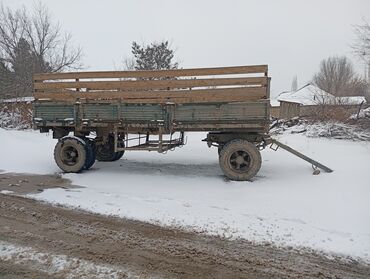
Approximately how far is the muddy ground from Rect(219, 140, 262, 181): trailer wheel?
132 inches

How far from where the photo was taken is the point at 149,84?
8.54m

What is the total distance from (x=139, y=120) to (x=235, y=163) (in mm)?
2534

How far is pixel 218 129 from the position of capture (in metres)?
8.33

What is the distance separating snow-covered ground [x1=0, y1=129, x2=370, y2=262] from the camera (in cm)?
511

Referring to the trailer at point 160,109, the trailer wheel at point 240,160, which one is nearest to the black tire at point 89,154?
the trailer at point 160,109

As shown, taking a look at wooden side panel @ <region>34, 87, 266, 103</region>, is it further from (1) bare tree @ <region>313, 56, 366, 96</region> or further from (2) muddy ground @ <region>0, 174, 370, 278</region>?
(1) bare tree @ <region>313, 56, 366, 96</region>

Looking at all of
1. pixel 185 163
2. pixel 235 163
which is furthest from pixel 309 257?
pixel 185 163

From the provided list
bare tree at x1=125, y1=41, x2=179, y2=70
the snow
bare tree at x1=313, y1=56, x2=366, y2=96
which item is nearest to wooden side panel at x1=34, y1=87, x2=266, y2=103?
the snow

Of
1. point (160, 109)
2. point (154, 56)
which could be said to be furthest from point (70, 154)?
point (154, 56)

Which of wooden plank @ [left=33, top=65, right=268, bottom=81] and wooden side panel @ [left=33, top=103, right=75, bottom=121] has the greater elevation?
wooden plank @ [left=33, top=65, right=268, bottom=81]

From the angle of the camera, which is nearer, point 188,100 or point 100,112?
point 188,100

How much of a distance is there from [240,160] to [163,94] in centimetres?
240

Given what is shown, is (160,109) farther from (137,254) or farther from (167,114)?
(137,254)

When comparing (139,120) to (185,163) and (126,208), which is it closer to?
(185,163)
